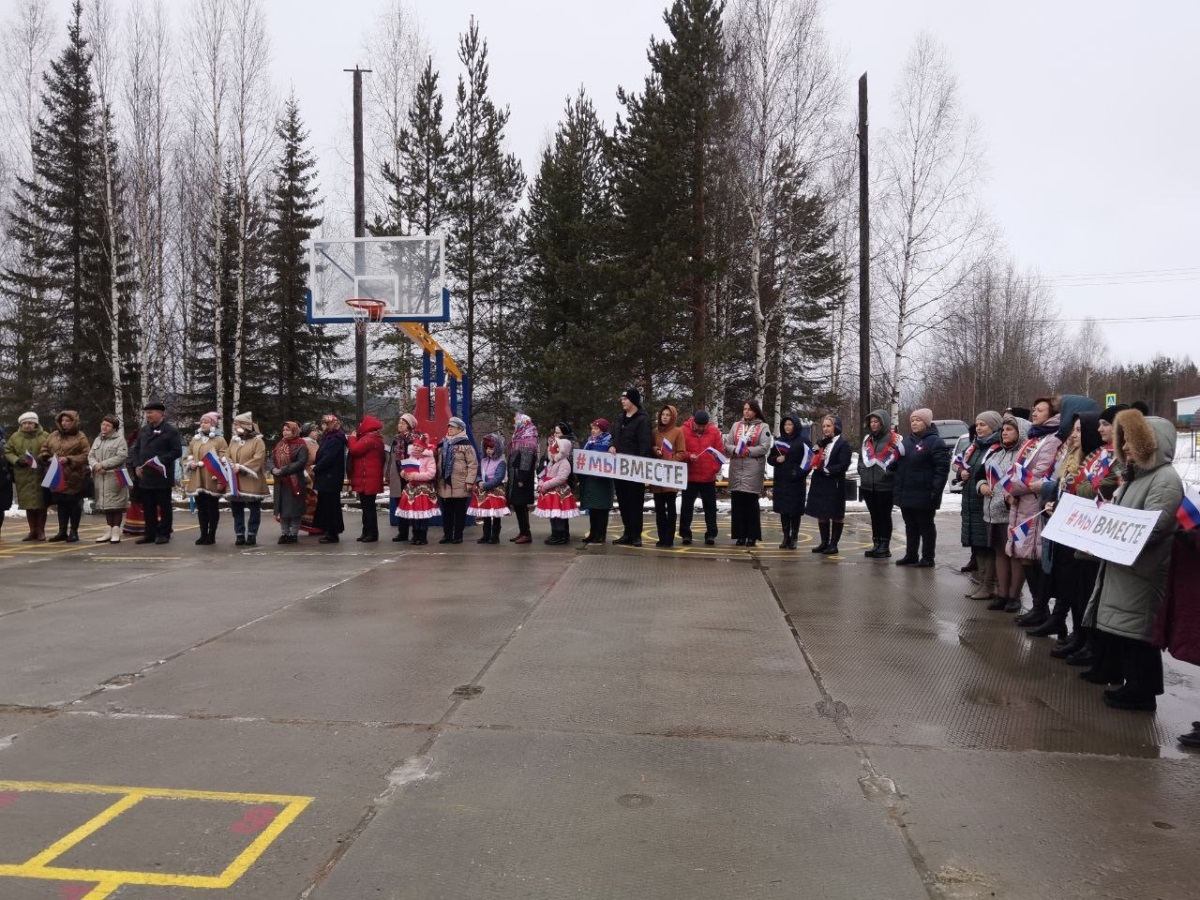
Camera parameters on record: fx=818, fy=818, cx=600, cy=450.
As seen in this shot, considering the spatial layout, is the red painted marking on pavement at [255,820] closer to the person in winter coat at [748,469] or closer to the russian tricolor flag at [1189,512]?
the russian tricolor flag at [1189,512]

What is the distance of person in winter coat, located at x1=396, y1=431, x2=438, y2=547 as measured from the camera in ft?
38.0

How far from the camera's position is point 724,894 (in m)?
2.99

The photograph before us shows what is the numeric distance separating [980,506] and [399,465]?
783cm

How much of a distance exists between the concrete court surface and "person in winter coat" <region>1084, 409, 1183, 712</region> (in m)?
0.27

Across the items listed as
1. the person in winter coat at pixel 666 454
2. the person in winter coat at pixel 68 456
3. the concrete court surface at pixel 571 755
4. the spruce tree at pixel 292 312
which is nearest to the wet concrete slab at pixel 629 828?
the concrete court surface at pixel 571 755

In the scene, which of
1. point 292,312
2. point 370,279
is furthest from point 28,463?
point 292,312

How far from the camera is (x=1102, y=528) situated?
5.11 meters

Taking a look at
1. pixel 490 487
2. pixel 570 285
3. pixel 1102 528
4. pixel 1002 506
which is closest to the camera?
pixel 1102 528

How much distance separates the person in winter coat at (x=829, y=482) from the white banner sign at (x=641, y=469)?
1.73 meters

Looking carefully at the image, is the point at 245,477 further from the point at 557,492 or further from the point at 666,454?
the point at 666,454

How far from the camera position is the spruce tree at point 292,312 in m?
31.0

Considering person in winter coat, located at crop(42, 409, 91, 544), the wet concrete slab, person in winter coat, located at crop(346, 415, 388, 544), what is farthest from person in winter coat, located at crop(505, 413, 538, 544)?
the wet concrete slab

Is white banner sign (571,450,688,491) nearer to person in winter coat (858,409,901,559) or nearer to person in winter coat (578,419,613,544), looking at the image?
person in winter coat (578,419,613,544)

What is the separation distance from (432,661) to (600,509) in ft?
18.9
